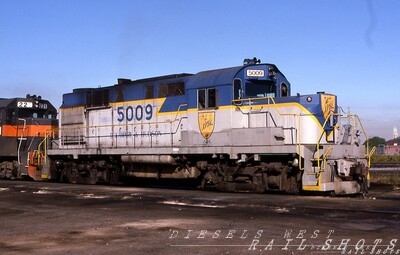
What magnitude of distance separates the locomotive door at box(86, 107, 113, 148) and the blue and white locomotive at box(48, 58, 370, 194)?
0.04 m

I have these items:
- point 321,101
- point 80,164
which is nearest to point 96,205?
point 321,101

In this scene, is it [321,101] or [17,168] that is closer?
[321,101]

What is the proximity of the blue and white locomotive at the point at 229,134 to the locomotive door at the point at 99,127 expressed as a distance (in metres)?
0.04

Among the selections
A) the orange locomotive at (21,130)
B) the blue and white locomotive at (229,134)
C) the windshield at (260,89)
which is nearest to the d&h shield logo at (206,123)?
the blue and white locomotive at (229,134)

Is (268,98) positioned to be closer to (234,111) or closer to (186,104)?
(234,111)

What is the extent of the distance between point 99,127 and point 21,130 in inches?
231

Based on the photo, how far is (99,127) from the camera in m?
19.7

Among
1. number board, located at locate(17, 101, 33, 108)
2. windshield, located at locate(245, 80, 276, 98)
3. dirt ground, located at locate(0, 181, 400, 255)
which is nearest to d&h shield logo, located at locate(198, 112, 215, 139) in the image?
windshield, located at locate(245, 80, 276, 98)

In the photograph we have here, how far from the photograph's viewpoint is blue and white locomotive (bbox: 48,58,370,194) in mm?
14219

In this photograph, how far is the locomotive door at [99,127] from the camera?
19328 millimetres

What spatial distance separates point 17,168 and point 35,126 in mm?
2154

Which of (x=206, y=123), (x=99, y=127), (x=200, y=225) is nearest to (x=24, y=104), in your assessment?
Result: (x=99, y=127)

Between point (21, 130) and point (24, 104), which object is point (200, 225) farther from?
point (24, 104)

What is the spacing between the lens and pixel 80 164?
20.2m
